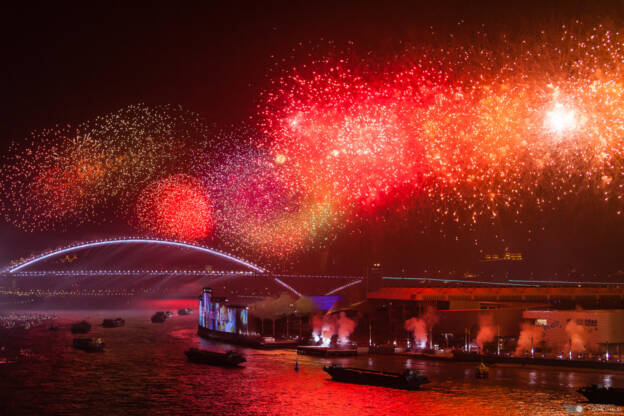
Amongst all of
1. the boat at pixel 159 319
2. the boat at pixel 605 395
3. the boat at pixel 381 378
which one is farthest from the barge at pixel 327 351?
the boat at pixel 159 319

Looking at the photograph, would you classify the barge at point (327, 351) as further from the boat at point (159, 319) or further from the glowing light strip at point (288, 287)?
the glowing light strip at point (288, 287)

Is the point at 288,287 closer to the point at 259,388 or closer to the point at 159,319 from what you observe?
the point at 159,319

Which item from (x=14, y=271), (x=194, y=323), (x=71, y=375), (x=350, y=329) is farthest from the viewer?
(x=14, y=271)

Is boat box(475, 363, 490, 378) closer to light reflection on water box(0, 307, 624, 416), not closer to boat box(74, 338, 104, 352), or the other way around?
light reflection on water box(0, 307, 624, 416)

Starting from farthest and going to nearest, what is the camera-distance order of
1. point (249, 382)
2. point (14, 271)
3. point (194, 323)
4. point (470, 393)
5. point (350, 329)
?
point (14, 271), point (194, 323), point (350, 329), point (249, 382), point (470, 393)

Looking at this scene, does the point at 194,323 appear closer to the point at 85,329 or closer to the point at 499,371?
the point at 85,329

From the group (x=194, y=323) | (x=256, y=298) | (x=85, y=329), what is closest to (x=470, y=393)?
(x=85, y=329)

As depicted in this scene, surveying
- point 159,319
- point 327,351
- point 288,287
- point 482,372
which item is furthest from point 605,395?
point 288,287
